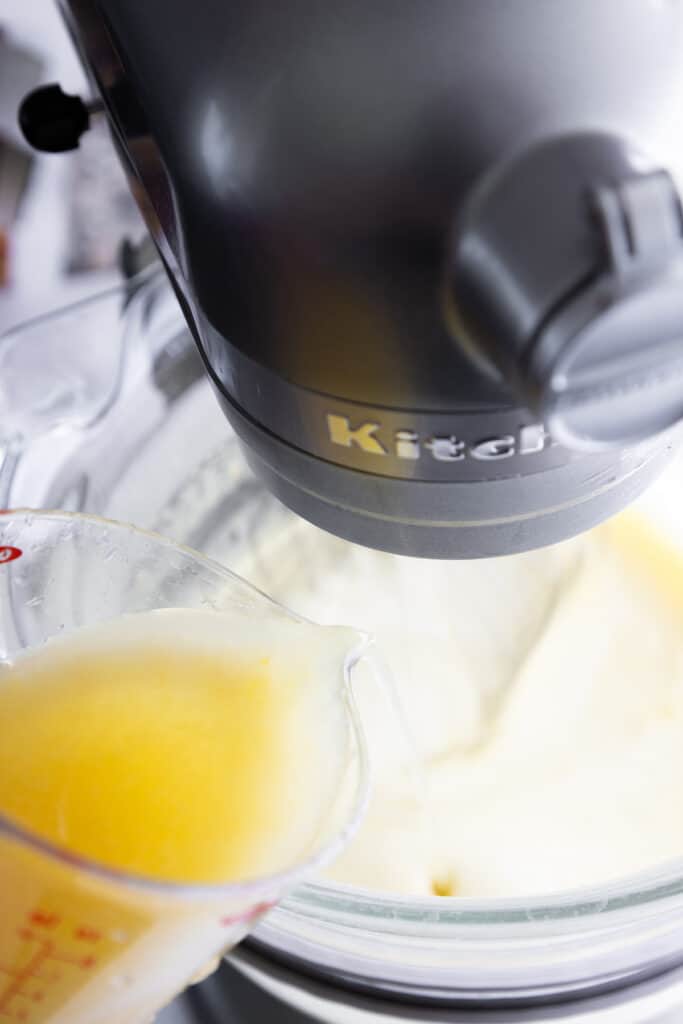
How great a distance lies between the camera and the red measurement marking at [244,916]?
389mm

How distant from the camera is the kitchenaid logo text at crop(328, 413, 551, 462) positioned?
36cm

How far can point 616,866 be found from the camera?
678mm

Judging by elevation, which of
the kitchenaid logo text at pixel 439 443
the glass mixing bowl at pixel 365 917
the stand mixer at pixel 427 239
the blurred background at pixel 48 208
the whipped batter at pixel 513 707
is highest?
the stand mixer at pixel 427 239

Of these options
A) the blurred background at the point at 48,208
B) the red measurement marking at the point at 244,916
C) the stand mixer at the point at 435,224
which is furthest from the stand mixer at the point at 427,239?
the blurred background at the point at 48,208

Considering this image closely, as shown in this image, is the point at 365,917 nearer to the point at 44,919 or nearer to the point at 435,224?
→ the point at 44,919

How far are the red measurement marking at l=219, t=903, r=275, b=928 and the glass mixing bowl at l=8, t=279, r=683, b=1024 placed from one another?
0.43ft

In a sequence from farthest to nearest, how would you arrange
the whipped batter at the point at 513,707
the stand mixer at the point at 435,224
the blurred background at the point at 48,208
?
the blurred background at the point at 48,208
the whipped batter at the point at 513,707
the stand mixer at the point at 435,224

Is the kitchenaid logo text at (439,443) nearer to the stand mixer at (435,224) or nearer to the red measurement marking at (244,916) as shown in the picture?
the stand mixer at (435,224)

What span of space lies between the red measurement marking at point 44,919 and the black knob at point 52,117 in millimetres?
294

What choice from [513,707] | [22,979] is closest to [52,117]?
[22,979]

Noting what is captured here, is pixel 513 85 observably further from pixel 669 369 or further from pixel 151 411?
pixel 151 411

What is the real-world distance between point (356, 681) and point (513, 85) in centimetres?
47

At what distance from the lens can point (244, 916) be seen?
1.29 ft

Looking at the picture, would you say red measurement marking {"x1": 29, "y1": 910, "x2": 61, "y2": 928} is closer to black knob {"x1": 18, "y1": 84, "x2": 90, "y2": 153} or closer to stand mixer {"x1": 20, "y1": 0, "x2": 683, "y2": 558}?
stand mixer {"x1": 20, "y1": 0, "x2": 683, "y2": 558}
